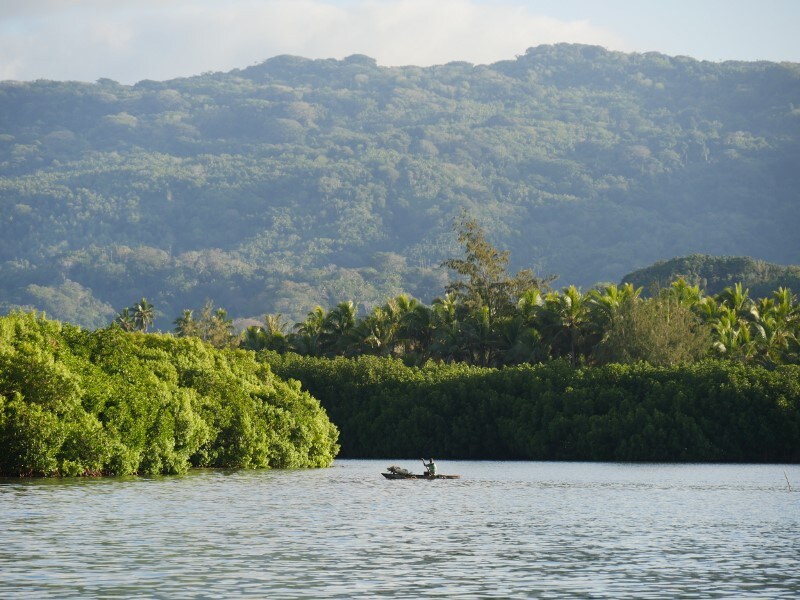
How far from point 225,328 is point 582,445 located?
2504 inches

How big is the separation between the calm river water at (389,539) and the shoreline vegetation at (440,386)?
198 inches

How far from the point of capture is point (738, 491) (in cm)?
5925

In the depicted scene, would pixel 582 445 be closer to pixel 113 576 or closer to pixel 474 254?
pixel 474 254

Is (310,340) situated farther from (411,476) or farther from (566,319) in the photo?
(411,476)

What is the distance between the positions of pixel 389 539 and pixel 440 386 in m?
61.1

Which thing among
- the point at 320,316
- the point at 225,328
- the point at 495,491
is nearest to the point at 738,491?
the point at 495,491

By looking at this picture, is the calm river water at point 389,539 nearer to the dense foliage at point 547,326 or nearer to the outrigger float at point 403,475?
the outrigger float at point 403,475

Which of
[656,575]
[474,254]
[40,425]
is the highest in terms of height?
[474,254]

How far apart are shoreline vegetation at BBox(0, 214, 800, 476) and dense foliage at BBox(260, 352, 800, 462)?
0.43 feet

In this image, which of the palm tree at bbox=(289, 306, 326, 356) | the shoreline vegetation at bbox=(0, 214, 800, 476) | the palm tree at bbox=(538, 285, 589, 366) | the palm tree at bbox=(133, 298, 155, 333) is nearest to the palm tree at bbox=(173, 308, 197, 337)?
the palm tree at bbox=(133, 298, 155, 333)

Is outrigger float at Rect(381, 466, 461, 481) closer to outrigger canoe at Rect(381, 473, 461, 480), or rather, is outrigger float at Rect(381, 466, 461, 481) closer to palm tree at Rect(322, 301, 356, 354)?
outrigger canoe at Rect(381, 473, 461, 480)

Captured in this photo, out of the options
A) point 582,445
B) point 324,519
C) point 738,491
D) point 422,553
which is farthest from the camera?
point 582,445

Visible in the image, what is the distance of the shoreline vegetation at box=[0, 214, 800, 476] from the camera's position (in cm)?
6066

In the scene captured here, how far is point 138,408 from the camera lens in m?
62.1
